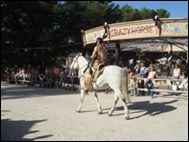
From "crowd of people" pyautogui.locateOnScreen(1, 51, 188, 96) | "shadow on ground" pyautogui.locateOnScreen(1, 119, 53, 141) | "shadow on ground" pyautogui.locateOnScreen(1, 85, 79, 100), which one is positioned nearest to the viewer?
"shadow on ground" pyautogui.locateOnScreen(1, 119, 53, 141)

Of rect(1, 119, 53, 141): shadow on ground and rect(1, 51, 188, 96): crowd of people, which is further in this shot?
rect(1, 51, 188, 96): crowd of people

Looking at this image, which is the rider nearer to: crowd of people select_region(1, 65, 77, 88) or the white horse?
the white horse

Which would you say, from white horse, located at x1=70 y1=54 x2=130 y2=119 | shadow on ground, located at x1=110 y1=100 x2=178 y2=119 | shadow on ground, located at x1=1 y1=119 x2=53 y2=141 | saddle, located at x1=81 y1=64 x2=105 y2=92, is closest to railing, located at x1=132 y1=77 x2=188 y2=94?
shadow on ground, located at x1=110 y1=100 x2=178 y2=119

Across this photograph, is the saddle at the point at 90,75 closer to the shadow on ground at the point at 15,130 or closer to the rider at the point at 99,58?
the rider at the point at 99,58

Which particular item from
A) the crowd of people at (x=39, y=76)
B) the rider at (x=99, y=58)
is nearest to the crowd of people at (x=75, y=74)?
the crowd of people at (x=39, y=76)

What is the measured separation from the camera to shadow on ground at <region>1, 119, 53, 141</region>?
10867 mm

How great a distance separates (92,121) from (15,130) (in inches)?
93.4

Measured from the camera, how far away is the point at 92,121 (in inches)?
527

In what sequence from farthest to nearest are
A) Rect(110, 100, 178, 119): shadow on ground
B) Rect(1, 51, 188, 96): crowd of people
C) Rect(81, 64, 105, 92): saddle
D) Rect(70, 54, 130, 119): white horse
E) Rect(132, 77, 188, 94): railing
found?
Rect(1, 51, 188, 96): crowd of people, Rect(132, 77, 188, 94): railing, Rect(110, 100, 178, 119): shadow on ground, Rect(81, 64, 105, 92): saddle, Rect(70, 54, 130, 119): white horse

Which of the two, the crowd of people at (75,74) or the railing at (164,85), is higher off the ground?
the crowd of people at (75,74)

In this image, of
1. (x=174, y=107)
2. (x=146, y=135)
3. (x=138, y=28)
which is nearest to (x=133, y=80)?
(x=138, y=28)

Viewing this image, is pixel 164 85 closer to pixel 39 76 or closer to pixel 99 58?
pixel 99 58

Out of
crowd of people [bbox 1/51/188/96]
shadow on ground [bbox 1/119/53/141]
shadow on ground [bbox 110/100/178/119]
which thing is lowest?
shadow on ground [bbox 1/119/53/141]

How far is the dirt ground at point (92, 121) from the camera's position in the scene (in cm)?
1110
